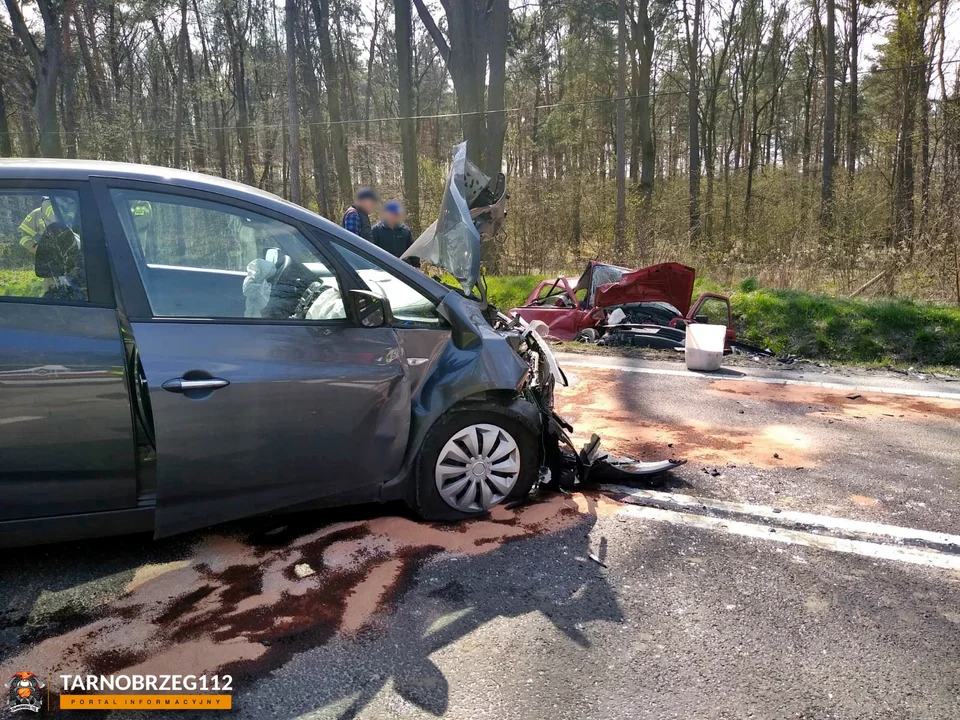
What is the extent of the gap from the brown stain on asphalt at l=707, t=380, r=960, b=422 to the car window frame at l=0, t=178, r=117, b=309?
5.53m

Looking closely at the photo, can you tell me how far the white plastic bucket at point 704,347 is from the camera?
26.4ft

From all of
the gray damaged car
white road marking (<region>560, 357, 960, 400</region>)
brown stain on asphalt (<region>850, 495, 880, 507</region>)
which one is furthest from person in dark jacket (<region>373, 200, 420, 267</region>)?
brown stain on asphalt (<region>850, 495, 880, 507</region>)

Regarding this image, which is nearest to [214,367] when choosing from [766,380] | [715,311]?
[766,380]

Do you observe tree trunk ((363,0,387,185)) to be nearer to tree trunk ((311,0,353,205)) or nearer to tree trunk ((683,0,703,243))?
tree trunk ((311,0,353,205))

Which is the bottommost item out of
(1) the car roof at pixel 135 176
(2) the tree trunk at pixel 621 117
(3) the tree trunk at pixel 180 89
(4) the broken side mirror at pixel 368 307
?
(4) the broken side mirror at pixel 368 307

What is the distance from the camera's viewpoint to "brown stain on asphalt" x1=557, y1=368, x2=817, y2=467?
4.99 m

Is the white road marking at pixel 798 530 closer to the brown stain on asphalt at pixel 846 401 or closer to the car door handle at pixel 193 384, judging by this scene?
the car door handle at pixel 193 384

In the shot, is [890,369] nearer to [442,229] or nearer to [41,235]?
→ [442,229]

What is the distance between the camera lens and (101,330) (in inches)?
116

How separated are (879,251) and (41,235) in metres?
13.8

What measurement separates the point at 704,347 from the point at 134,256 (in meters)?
6.37

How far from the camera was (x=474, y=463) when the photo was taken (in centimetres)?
378

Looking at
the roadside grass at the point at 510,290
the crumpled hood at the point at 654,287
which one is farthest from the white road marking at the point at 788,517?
the roadside grass at the point at 510,290

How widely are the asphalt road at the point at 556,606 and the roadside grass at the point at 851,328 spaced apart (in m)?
4.91
